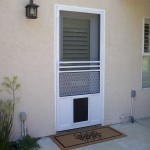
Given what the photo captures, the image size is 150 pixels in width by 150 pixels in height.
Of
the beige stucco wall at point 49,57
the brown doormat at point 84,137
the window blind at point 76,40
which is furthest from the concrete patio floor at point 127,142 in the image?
the window blind at point 76,40

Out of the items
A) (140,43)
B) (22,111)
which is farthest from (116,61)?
(22,111)

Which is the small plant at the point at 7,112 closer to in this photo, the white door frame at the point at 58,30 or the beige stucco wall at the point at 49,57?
the beige stucco wall at the point at 49,57

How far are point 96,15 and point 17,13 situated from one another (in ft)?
Result: 6.80

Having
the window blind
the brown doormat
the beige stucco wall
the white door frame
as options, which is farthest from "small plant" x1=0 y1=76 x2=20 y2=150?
the window blind

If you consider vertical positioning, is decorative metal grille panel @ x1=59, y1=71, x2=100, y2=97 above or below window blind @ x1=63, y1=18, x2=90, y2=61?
below

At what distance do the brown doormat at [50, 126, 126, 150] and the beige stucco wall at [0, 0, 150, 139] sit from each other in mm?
361

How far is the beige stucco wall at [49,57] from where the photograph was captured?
491 centimetres

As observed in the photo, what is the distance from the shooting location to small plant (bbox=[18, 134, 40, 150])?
4.69 m

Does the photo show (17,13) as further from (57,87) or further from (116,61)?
(116,61)

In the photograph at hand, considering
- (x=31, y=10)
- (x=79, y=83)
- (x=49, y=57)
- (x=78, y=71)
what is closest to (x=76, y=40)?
(x=78, y=71)

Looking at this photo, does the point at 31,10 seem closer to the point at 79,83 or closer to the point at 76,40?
the point at 76,40

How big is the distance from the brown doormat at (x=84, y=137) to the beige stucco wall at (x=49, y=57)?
361 millimetres

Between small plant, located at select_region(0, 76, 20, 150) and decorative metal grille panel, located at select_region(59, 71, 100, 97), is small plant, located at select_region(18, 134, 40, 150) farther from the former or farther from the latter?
decorative metal grille panel, located at select_region(59, 71, 100, 97)

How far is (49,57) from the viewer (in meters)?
5.33
